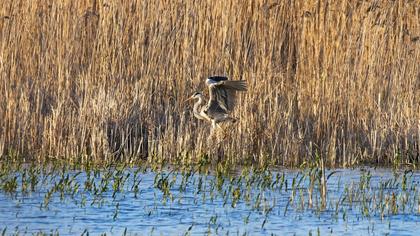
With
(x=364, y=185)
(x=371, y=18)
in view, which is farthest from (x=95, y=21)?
(x=364, y=185)

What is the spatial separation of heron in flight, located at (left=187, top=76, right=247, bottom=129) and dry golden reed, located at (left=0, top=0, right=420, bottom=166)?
137 millimetres

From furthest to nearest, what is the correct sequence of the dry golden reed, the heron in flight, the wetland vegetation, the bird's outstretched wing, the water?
the heron in flight < the bird's outstretched wing < the dry golden reed < the wetland vegetation < the water

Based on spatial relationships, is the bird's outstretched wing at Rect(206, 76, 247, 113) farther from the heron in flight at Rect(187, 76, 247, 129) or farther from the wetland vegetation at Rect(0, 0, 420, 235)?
the wetland vegetation at Rect(0, 0, 420, 235)

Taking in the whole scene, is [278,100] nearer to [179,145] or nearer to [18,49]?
[179,145]

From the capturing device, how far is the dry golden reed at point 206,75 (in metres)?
8.12

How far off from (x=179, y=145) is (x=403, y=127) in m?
1.86

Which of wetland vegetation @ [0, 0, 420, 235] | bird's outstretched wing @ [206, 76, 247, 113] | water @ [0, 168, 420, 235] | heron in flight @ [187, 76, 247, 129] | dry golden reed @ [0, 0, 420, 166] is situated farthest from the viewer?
heron in flight @ [187, 76, 247, 129]

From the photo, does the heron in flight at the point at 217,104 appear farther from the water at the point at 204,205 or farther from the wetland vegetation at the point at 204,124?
the water at the point at 204,205

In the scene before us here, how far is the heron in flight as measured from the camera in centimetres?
844

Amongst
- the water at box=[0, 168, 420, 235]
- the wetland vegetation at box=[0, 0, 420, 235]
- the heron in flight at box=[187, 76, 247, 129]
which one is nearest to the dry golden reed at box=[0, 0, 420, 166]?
the wetland vegetation at box=[0, 0, 420, 235]

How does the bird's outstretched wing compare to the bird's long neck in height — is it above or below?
above

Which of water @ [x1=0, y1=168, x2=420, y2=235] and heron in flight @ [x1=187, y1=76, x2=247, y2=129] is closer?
water @ [x1=0, y1=168, x2=420, y2=235]

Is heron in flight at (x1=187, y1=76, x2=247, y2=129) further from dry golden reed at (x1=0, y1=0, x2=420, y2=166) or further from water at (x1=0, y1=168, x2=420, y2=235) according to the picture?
water at (x1=0, y1=168, x2=420, y2=235)

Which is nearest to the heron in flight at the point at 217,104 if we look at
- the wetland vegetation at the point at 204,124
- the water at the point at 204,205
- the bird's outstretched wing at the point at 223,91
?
the bird's outstretched wing at the point at 223,91
